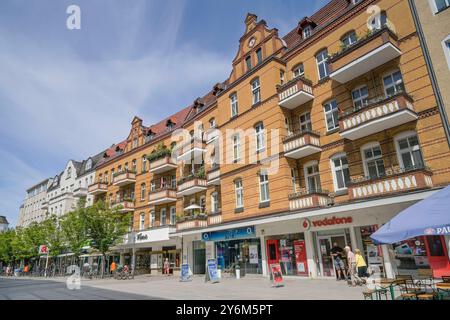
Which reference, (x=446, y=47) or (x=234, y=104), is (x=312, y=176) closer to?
(x=234, y=104)

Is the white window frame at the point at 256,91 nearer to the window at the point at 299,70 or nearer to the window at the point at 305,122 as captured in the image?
the window at the point at 299,70

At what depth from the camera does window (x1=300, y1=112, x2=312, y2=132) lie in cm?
1861

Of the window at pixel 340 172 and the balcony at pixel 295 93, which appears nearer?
the window at pixel 340 172

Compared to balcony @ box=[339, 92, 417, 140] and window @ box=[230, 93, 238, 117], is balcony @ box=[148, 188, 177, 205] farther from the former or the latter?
balcony @ box=[339, 92, 417, 140]

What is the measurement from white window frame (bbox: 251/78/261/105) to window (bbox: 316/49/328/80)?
166 inches

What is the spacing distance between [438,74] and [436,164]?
12.9 feet

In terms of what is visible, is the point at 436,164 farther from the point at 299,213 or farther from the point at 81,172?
the point at 81,172

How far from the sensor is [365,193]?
549 inches

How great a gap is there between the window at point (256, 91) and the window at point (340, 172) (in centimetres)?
702

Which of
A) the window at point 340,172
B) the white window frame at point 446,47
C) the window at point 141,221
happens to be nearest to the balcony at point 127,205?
the window at point 141,221

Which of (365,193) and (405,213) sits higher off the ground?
(365,193)

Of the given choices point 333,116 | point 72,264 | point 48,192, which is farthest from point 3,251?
point 333,116

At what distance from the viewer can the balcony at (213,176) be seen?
23625 mm
